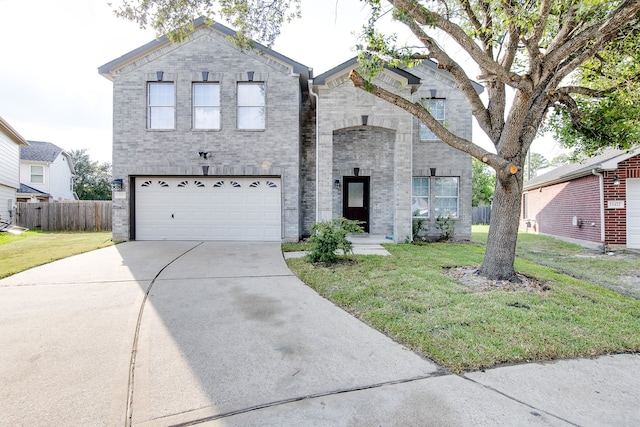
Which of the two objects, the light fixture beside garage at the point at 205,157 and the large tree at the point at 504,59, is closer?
the large tree at the point at 504,59

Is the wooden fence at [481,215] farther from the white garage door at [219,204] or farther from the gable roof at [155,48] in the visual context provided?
the gable roof at [155,48]

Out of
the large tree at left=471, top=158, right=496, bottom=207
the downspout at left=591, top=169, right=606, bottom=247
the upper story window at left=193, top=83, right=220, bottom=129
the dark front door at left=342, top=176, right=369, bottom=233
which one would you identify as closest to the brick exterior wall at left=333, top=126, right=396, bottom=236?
the dark front door at left=342, top=176, right=369, bottom=233

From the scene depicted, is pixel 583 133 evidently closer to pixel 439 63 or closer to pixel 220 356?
pixel 439 63

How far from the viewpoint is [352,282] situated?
18.9 ft

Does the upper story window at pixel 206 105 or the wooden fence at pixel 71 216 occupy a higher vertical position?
the upper story window at pixel 206 105

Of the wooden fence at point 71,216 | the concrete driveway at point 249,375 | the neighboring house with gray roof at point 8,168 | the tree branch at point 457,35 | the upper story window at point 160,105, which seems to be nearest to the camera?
the concrete driveway at point 249,375

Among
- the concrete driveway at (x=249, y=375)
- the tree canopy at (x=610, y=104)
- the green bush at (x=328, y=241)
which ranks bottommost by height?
the concrete driveway at (x=249, y=375)

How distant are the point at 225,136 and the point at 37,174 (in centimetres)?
2226

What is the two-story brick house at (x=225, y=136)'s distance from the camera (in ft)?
34.6

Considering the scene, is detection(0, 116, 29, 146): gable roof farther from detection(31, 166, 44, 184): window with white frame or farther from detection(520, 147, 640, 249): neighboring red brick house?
detection(520, 147, 640, 249): neighboring red brick house

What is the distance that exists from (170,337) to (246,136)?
330 inches

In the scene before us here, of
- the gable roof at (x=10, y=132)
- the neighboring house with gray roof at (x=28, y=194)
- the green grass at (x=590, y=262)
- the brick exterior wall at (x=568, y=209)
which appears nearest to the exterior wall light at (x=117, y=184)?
the gable roof at (x=10, y=132)

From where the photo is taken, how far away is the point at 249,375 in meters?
2.85

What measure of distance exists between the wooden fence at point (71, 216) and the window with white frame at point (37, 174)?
857cm
